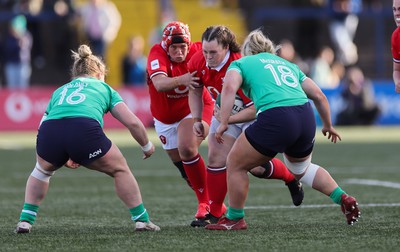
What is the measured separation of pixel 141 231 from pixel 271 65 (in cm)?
153

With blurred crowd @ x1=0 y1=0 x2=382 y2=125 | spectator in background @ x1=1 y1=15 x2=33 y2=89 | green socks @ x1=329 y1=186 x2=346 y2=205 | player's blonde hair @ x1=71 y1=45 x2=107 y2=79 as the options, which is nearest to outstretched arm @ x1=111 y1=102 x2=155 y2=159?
player's blonde hair @ x1=71 y1=45 x2=107 y2=79

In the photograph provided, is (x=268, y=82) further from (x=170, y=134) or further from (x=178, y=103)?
(x=170, y=134)

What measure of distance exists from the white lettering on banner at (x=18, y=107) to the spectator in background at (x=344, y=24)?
23.9 ft

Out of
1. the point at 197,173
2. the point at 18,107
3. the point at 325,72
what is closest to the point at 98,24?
the point at 18,107

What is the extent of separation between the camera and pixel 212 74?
25.7ft

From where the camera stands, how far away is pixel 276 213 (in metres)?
8.46

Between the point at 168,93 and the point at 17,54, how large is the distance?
46.0 feet

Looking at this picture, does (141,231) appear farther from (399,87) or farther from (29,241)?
(399,87)

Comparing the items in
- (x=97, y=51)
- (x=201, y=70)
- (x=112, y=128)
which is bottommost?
(x=112, y=128)

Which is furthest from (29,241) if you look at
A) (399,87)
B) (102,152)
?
(399,87)

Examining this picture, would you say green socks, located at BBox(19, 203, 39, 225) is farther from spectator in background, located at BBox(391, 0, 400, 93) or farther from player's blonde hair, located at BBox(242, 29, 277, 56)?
spectator in background, located at BBox(391, 0, 400, 93)

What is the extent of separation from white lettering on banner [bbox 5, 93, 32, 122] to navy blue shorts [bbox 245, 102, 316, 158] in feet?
50.1

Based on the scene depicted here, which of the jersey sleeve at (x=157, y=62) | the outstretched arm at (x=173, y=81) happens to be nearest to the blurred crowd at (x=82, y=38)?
the jersey sleeve at (x=157, y=62)

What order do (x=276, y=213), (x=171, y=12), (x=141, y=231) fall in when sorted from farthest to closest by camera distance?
(x=171, y=12)
(x=276, y=213)
(x=141, y=231)
